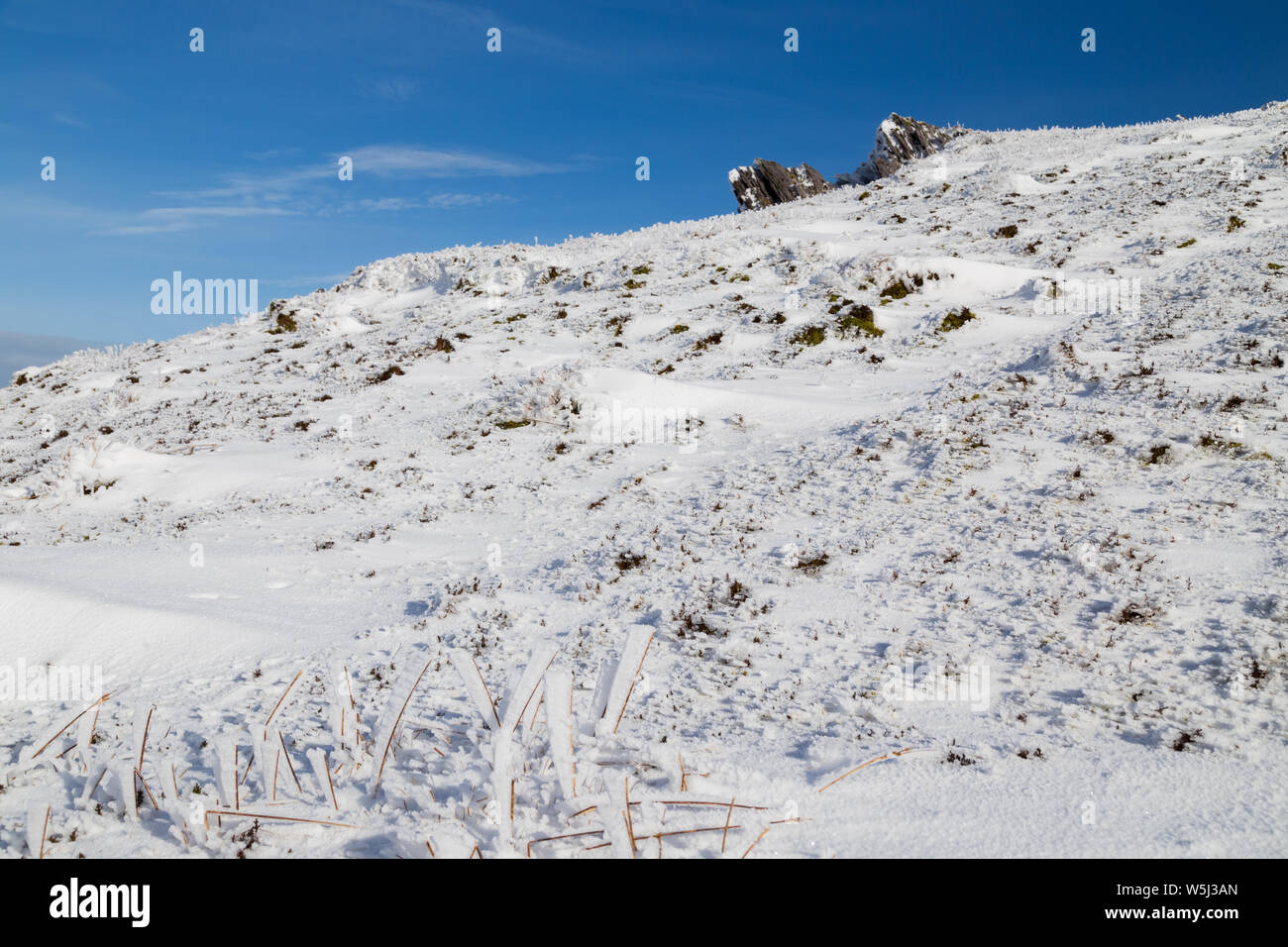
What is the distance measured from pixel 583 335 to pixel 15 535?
16.6m

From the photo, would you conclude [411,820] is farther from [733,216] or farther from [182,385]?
[733,216]

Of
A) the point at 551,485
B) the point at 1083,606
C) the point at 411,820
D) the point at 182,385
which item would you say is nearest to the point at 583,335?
the point at 551,485

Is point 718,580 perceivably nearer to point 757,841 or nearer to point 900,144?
point 757,841

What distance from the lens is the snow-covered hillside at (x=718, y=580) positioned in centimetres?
424

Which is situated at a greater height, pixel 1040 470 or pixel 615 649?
pixel 1040 470

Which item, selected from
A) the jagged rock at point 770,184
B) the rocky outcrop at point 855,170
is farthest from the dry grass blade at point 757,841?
the jagged rock at point 770,184

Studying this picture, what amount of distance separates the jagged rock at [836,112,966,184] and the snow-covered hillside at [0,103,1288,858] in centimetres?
2984

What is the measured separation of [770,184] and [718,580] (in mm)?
54709

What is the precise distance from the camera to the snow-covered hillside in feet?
13.9

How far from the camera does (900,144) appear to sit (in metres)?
52.2

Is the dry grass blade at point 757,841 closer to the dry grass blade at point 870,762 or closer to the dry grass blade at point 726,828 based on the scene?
the dry grass blade at point 726,828

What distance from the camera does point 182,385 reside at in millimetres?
26156

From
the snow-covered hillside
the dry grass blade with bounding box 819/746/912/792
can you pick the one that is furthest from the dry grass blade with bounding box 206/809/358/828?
the dry grass blade with bounding box 819/746/912/792
